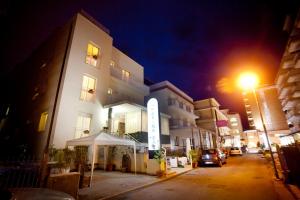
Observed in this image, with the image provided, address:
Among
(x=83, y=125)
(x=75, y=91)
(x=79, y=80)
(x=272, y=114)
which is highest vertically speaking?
(x=272, y=114)

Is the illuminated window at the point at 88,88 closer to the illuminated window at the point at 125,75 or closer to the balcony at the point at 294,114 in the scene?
the illuminated window at the point at 125,75

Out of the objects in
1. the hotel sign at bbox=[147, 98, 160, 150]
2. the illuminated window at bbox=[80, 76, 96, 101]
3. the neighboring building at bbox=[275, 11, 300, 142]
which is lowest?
the hotel sign at bbox=[147, 98, 160, 150]

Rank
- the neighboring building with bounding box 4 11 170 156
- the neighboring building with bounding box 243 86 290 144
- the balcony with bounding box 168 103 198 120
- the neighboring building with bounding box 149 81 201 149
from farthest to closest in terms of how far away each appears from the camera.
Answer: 1. the neighboring building with bounding box 243 86 290 144
2. the balcony with bounding box 168 103 198 120
3. the neighboring building with bounding box 149 81 201 149
4. the neighboring building with bounding box 4 11 170 156

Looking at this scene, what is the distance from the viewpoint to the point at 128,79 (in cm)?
2294

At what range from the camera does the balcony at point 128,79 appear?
830 inches

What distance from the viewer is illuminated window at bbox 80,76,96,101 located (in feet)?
52.4

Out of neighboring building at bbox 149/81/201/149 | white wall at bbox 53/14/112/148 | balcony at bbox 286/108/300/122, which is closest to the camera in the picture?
white wall at bbox 53/14/112/148

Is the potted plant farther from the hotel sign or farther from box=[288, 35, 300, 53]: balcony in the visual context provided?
box=[288, 35, 300, 53]: balcony

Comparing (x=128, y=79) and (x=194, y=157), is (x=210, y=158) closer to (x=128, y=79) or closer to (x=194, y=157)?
(x=194, y=157)

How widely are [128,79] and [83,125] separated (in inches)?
383

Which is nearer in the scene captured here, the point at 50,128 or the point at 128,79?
the point at 50,128

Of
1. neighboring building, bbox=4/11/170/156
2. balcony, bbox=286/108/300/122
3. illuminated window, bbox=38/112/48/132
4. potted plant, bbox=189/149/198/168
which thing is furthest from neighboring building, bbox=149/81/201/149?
balcony, bbox=286/108/300/122

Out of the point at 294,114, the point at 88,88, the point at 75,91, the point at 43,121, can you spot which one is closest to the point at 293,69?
the point at 294,114

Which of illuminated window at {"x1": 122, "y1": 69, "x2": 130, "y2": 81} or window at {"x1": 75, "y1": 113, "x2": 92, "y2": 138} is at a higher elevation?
illuminated window at {"x1": 122, "y1": 69, "x2": 130, "y2": 81}
